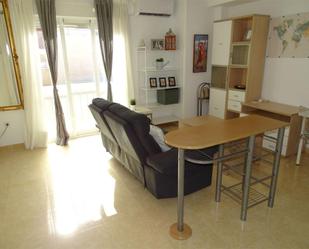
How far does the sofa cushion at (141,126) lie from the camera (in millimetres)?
2299

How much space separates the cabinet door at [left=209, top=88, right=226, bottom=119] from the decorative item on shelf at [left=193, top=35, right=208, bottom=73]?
0.54 metres

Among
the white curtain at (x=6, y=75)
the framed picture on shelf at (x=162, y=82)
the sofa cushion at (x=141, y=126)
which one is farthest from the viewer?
the framed picture on shelf at (x=162, y=82)

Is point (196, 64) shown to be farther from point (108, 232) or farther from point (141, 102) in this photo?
point (108, 232)

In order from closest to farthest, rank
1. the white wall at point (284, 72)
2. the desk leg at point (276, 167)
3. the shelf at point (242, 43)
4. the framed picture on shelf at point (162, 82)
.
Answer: the desk leg at point (276, 167) < the white wall at point (284, 72) < the shelf at point (242, 43) < the framed picture on shelf at point (162, 82)

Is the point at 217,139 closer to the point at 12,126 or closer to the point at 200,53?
the point at 200,53

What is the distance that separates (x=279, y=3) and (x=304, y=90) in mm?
1435

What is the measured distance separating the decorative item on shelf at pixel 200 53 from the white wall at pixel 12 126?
3.39 m

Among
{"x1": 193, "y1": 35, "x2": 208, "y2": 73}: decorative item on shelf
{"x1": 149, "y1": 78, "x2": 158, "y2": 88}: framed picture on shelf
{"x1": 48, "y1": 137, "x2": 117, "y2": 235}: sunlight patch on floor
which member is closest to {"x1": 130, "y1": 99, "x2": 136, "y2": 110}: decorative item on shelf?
{"x1": 149, "y1": 78, "x2": 158, "y2": 88}: framed picture on shelf

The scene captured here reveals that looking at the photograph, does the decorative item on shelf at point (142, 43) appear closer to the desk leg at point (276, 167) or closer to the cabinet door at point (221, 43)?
the cabinet door at point (221, 43)

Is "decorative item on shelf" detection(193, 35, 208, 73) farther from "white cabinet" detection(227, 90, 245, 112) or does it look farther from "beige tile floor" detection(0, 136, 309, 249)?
"beige tile floor" detection(0, 136, 309, 249)

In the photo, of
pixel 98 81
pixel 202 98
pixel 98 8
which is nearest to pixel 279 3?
pixel 202 98

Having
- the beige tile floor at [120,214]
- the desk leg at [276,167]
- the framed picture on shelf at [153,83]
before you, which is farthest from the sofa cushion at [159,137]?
the framed picture on shelf at [153,83]

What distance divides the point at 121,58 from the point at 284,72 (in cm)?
285

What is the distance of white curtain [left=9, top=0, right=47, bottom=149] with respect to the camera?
3615 mm
